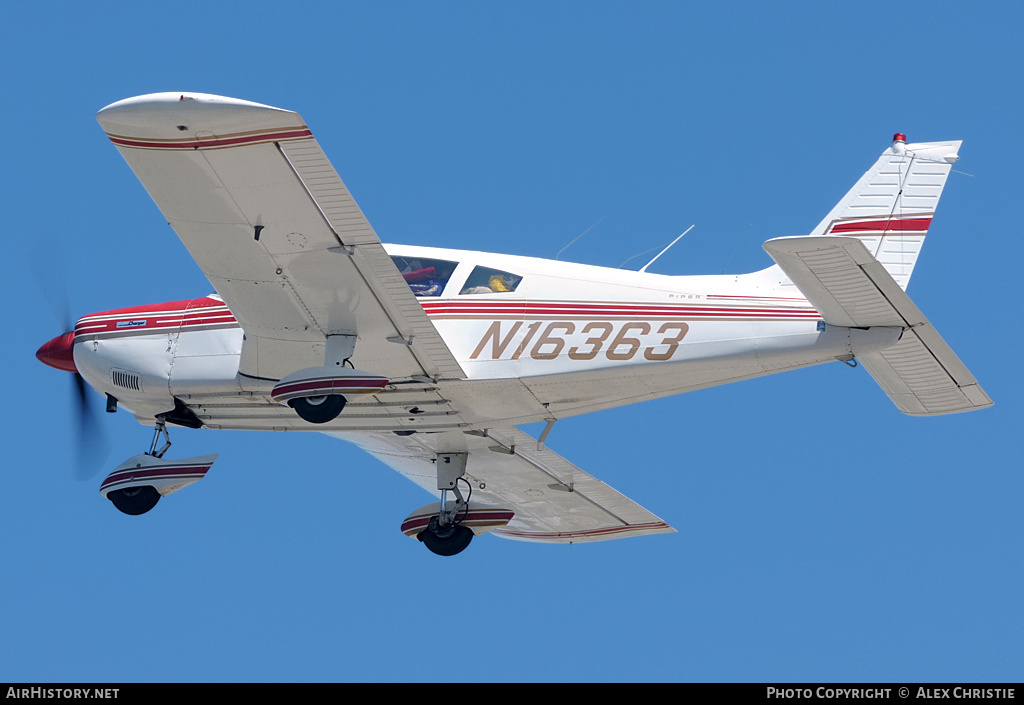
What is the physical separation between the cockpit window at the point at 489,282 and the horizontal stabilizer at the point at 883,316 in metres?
2.83

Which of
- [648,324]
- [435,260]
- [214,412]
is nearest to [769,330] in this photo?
[648,324]

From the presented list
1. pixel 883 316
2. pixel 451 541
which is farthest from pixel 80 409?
pixel 883 316

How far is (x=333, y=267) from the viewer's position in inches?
572

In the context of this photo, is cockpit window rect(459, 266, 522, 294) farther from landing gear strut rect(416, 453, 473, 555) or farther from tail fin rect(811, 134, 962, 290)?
tail fin rect(811, 134, 962, 290)

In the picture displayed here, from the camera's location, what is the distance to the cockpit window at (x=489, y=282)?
1545 cm

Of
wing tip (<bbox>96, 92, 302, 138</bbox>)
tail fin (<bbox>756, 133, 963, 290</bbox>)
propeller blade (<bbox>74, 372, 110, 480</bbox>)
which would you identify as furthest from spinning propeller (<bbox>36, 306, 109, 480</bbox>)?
tail fin (<bbox>756, 133, 963, 290</bbox>)

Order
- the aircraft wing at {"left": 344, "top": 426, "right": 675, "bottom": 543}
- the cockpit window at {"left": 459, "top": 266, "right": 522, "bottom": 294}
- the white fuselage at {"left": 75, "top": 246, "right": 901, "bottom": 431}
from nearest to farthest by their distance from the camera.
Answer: the white fuselage at {"left": 75, "top": 246, "right": 901, "bottom": 431}, the cockpit window at {"left": 459, "top": 266, "right": 522, "bottom": 294}, the aircraft wing at {"left": 344, "top": 426, "right": 675, "bottom": 543}

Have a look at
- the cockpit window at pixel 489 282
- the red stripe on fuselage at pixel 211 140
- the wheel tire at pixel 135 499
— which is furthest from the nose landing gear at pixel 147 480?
the red stripe on fuselage at pixel 211 140

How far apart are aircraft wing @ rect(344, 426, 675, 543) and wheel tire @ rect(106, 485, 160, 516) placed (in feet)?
6.92

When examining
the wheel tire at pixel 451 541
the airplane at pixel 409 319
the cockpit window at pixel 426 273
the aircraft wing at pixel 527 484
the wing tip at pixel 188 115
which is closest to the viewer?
the wing tip at pixel 188 115

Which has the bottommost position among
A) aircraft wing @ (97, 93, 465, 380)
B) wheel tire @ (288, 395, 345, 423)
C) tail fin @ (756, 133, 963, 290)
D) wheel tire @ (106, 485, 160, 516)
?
wheel tire @ (106, 485, 160, 516)

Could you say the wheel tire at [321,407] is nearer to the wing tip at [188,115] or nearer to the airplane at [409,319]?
the airplane at [409,319]

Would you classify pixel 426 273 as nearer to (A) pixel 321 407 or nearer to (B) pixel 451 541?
(A) pixel 321 407

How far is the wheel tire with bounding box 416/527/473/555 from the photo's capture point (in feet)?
57.5
